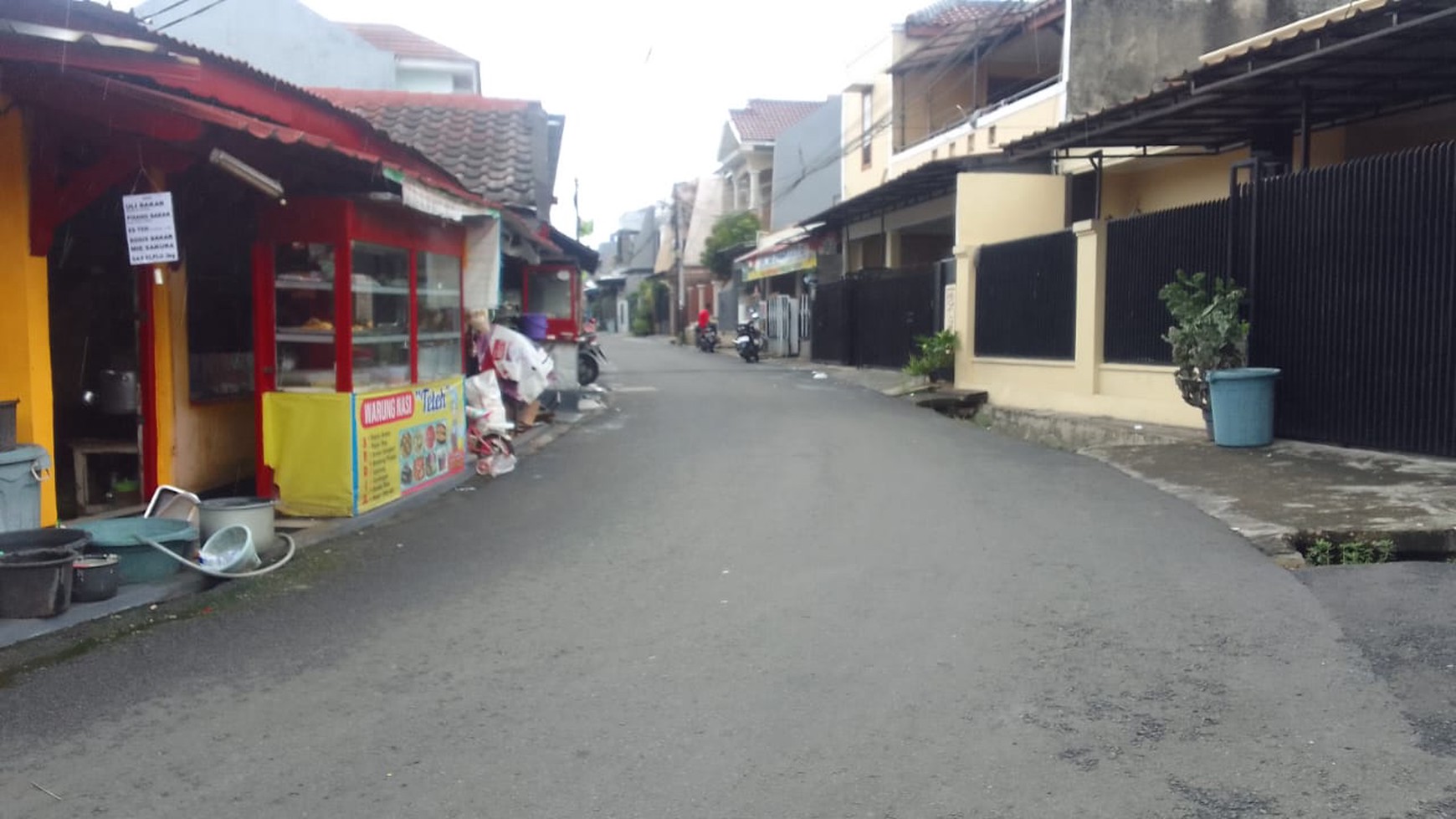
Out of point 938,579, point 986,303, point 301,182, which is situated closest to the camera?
A: point 938,579

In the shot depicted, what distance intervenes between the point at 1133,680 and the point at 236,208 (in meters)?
7.66

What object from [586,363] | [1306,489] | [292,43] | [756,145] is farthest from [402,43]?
[1306,489]

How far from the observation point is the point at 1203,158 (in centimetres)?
1698

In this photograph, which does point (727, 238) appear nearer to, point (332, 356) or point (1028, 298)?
point (1028, 298)

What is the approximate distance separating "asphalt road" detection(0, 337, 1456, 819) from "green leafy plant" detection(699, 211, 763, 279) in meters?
37.2

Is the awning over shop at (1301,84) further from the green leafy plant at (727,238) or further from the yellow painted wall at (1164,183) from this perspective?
the green leafy plant at (727,238)

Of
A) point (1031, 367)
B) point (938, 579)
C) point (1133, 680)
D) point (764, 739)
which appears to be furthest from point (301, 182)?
point (1031, 367)

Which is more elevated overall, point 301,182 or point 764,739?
point 301,182

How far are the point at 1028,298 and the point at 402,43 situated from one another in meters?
21.3

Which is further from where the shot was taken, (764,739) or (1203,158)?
(1203,158)

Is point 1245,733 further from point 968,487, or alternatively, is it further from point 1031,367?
point 1031,367

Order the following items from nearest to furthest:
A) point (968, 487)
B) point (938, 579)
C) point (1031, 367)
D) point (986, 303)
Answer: point (938, 579) < point (968, 487) < point (1031, 367) < point (986, 303)

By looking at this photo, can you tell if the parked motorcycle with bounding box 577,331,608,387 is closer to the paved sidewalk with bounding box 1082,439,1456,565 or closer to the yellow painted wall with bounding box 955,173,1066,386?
the yellow painted wall with bounding box 955,173,1066,386

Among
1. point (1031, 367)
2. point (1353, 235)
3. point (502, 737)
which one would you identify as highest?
point (1353, 235)
